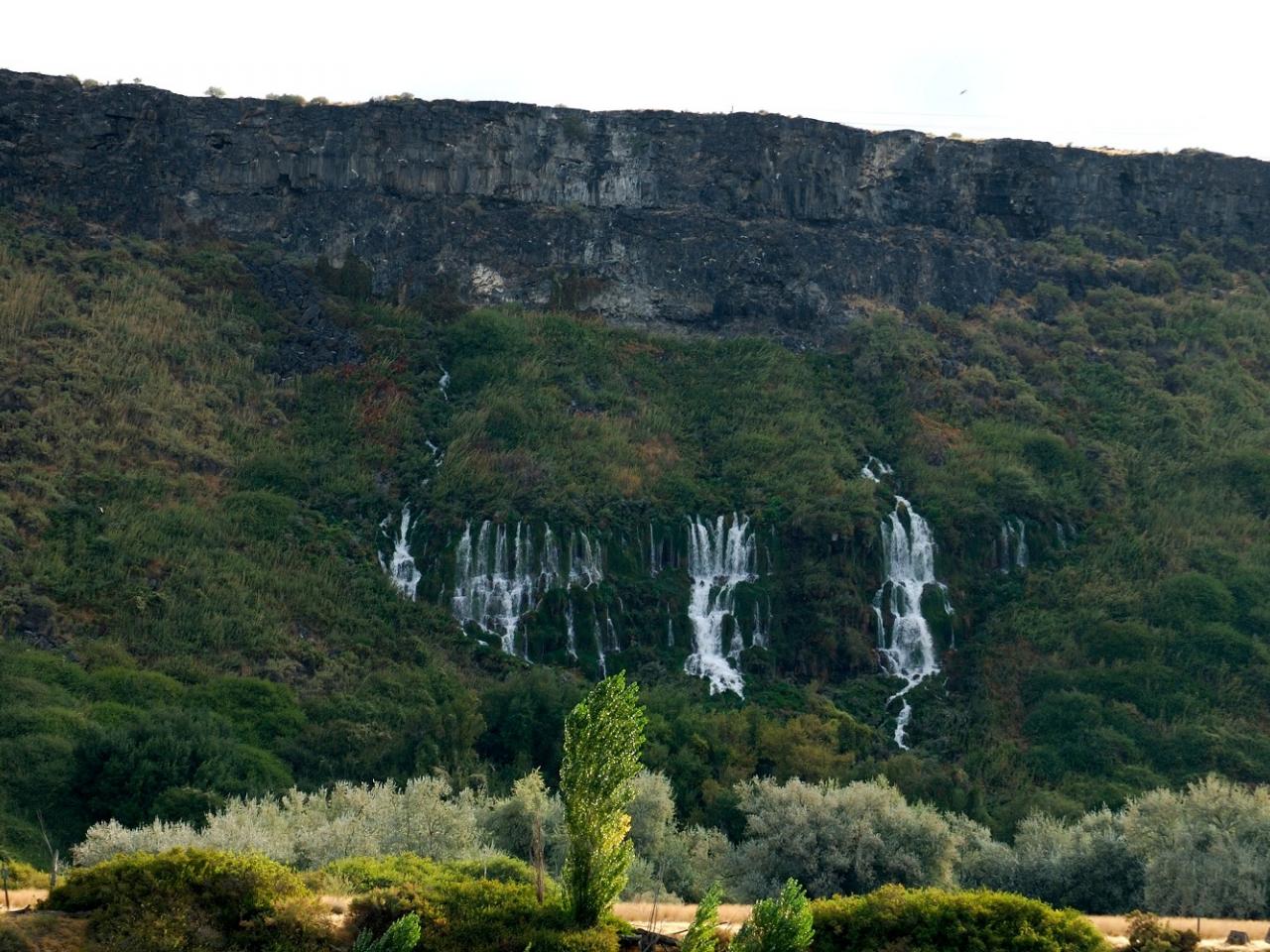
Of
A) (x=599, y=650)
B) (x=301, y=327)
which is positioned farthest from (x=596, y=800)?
(x=301, y=327)

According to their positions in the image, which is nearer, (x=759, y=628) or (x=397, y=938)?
(x=397, y=938)

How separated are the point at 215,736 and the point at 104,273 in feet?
124

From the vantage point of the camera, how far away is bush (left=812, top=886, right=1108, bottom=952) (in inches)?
1416

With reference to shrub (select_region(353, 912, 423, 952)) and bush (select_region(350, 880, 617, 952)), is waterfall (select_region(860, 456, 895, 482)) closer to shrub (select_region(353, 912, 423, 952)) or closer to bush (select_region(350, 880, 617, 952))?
bush (select_region(350, 880, 617, 952))

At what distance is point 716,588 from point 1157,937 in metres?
49.2

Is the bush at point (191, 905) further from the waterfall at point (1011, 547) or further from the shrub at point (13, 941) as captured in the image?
the waterfall at point (1011, 547)

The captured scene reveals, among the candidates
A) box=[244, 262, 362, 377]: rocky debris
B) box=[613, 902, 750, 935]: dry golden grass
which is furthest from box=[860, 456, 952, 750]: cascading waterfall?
box=[613, 902, 750, 935]: dry golden grass

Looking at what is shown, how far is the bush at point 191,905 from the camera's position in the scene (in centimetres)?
3525

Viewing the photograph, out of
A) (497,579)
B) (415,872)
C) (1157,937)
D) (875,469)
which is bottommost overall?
(1157,937)

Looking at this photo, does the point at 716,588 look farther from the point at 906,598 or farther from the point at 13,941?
the point at 13,941

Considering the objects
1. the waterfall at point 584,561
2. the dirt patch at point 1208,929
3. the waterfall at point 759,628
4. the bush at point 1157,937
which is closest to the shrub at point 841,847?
the dirt patch at point 1208,929

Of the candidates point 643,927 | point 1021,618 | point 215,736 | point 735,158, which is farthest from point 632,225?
point 643,927

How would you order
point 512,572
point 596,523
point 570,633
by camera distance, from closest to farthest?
point 570,633
point 512,572
point 596,523

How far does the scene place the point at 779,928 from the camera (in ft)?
110
